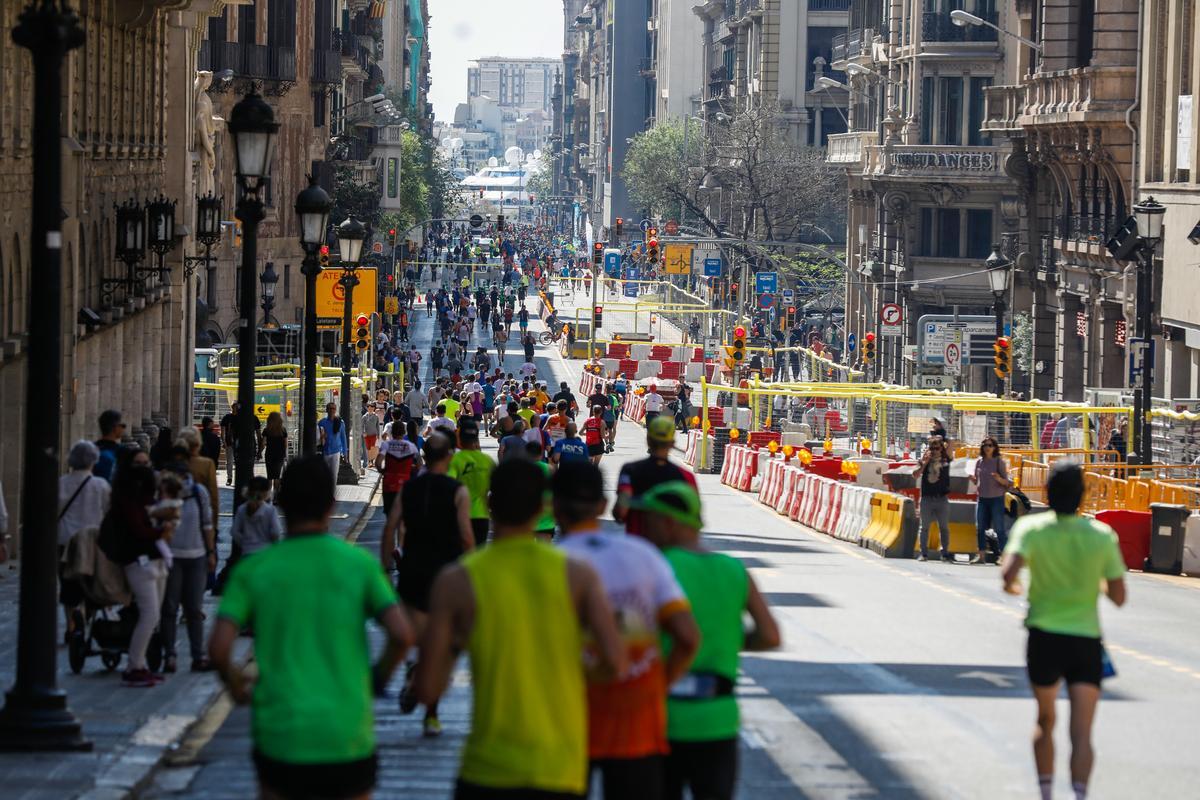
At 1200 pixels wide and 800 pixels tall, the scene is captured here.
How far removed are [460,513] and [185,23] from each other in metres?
28.1

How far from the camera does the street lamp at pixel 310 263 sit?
2397cm

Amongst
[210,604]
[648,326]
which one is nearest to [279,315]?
[648,326]

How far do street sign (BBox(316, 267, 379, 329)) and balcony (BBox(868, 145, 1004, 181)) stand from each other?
2557cm

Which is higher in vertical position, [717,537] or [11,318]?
[11,318]

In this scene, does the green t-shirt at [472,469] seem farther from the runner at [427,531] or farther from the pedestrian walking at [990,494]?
the pedestrian walking at [990,494]

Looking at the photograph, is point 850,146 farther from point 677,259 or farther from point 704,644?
point 704,644

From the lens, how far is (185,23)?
39.2 m

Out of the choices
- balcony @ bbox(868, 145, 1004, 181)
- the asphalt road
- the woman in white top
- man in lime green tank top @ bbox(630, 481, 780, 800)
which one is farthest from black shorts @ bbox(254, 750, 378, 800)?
balcony @ bbox(868, 145, 1004, 181)

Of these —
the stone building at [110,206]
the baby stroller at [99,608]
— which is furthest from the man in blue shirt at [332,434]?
the baby stroller at [99,608]

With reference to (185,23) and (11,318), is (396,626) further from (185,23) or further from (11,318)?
(185,23)

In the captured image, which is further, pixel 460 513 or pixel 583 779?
pixel 460 513

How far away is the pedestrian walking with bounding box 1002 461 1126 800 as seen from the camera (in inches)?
404

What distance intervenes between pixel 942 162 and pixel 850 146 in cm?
1093

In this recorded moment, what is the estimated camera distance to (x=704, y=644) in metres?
7.80
